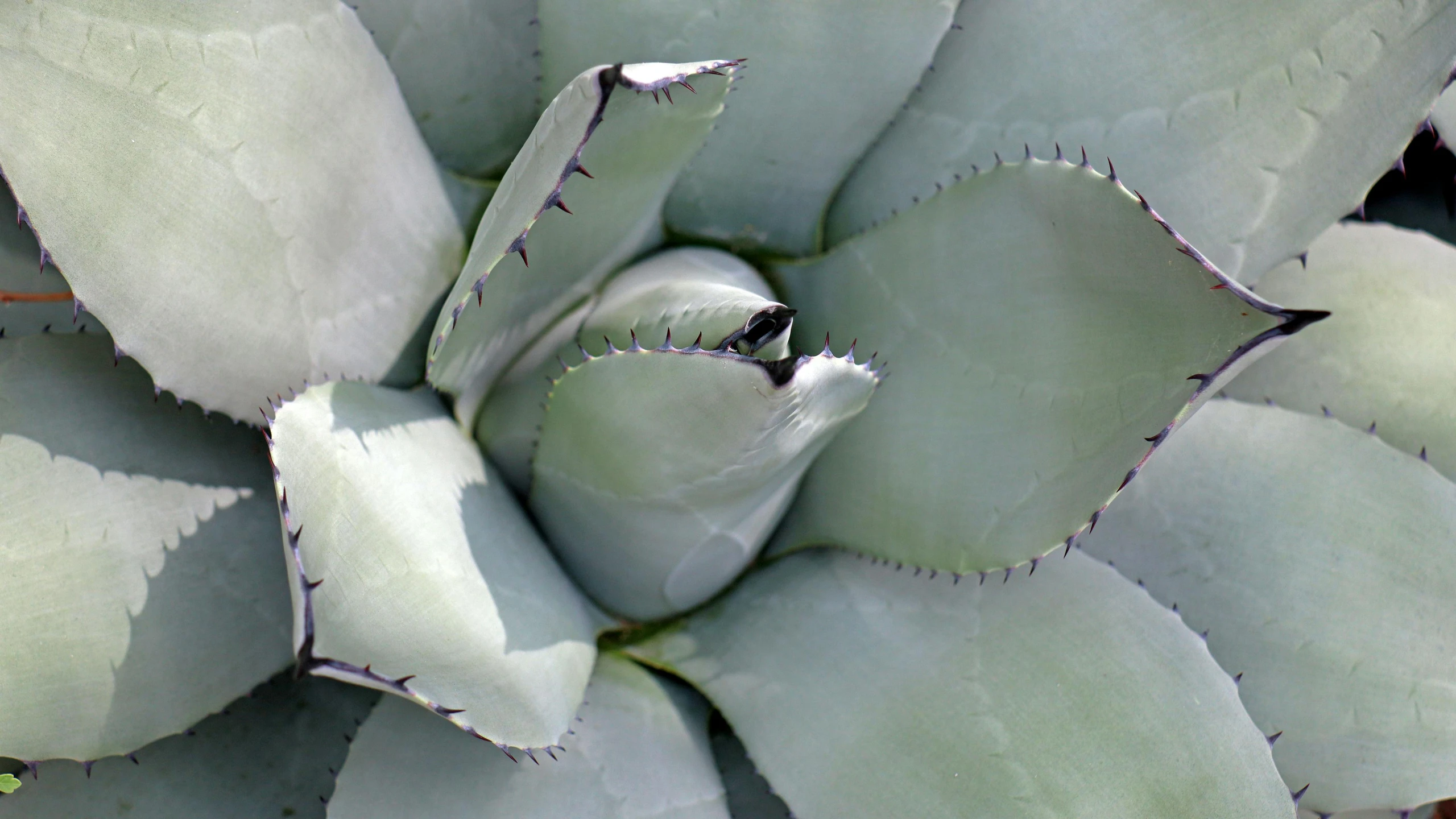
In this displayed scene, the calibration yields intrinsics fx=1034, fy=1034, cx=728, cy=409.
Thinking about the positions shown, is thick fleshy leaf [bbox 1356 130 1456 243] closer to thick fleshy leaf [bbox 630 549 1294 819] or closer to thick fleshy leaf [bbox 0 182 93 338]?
thick fleshy leaf [bbox 630 549 1294 819]

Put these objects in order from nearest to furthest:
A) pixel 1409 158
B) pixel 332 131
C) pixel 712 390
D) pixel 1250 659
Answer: pixel 712 390, pixel 332 131, pixel 1250 659, pixel 1409 158

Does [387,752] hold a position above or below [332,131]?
below

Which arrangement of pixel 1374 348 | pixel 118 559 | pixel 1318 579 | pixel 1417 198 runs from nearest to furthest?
pixel 118 559 < pixel 1318 579 < pixel 1374 348 < pixel 1417 198

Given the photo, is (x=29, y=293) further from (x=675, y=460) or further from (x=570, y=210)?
(x=675, y=460)

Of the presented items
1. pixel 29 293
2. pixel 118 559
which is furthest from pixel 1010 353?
pixel 29 293

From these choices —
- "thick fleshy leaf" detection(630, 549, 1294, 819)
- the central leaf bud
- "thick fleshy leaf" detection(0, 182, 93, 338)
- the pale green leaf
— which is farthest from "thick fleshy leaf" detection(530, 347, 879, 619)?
the pale green leaf

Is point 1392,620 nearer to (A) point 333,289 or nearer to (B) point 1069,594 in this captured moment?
(B) point 1069,594

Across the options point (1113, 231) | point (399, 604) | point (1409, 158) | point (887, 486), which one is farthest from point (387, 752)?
point (1409, 158)
